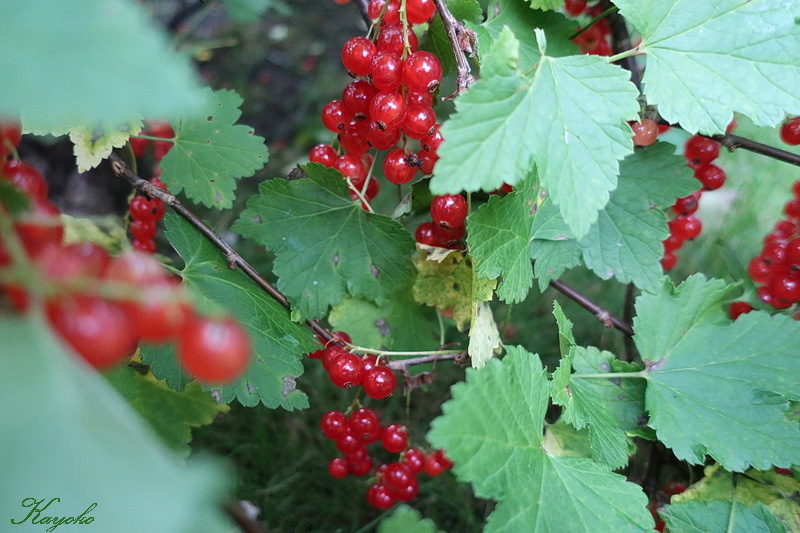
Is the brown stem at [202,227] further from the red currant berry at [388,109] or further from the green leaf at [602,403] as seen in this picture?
the green leaf at [602,403]

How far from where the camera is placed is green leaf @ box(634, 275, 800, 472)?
100 cm

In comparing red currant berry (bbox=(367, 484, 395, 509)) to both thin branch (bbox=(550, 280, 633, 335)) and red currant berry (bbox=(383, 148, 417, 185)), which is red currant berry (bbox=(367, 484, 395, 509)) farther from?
red currant berry (bbox=(383, 148, 417, 185))

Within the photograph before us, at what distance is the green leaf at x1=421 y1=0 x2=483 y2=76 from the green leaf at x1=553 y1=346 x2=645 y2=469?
63cm

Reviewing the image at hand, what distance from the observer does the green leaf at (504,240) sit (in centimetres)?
99

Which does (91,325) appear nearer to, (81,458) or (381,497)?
(81,458)

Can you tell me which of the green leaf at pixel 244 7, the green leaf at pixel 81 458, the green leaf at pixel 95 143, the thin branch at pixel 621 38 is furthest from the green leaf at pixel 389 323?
the green leaf at pixel 244 7

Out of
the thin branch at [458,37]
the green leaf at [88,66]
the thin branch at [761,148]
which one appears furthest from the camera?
the thin branch at [761,148]

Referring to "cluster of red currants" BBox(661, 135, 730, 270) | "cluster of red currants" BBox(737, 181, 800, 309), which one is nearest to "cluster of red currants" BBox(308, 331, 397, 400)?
"cluster of red currants" BBox(661, 135, 730, 270)

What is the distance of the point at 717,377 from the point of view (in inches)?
42.7

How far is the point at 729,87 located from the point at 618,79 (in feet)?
0.79

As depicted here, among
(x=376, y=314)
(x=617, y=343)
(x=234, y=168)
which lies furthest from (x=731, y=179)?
(x=234, y=168)

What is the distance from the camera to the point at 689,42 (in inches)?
38.4

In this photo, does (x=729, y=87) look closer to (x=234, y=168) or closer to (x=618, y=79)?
(x=618, y=79)

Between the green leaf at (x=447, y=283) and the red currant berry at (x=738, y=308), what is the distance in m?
0.64
